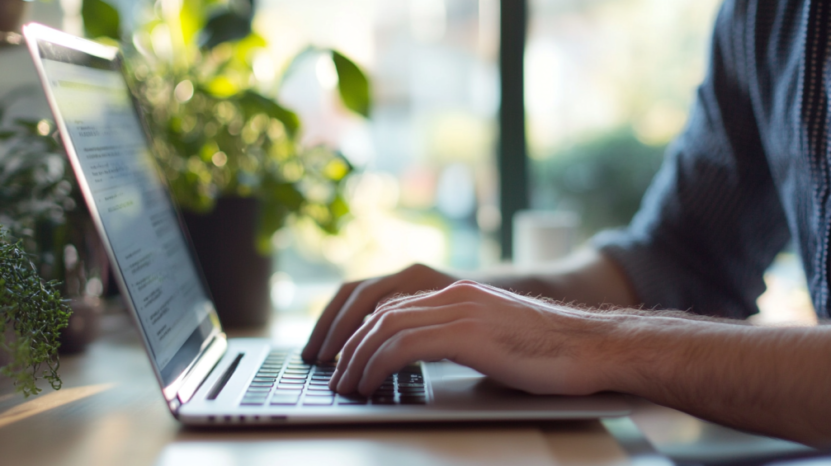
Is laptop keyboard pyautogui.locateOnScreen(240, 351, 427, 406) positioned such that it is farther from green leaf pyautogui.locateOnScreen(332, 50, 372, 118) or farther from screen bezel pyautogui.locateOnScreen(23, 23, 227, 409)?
green leaf pyautogui.locateOnScreen(332, 50, 372, 118)

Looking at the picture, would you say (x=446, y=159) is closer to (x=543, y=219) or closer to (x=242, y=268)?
(x=543, y=219)

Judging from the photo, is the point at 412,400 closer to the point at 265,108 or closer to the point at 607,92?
the point at 265,108

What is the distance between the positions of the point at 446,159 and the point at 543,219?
372mm

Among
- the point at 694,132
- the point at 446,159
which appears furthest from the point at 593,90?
the point at 694,132

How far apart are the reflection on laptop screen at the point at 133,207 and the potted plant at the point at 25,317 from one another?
7cm

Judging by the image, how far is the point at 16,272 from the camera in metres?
0.46

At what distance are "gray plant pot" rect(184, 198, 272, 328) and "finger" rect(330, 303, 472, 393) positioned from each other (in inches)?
20.9

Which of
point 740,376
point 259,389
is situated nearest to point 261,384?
point 259,389

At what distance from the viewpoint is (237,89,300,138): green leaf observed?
→ 3.01 feet

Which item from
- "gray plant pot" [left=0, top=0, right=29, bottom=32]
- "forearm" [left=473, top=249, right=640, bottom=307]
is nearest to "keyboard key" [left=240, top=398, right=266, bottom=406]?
"forearm" [left=473, top=249, right=640, bottom=307]

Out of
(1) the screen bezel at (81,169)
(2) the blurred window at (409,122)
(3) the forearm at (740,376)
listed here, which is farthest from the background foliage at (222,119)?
(3) the forearm at (740,376)

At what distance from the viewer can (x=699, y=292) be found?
91 cm

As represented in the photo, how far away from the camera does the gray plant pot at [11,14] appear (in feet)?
2.37

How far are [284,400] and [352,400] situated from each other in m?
0.06
